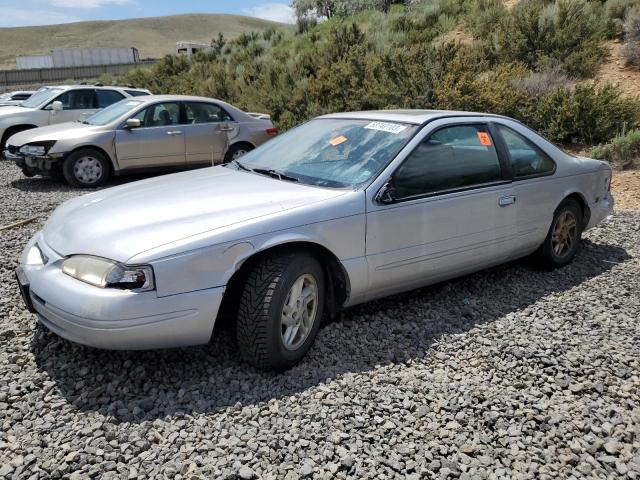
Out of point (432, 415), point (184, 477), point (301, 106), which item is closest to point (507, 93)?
point (301, 106)

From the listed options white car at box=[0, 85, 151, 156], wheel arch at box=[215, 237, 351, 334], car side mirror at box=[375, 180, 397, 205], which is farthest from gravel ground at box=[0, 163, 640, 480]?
white car at box=[0, 85, 151, 156]

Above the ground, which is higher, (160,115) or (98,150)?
(160,115)

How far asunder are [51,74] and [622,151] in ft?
123

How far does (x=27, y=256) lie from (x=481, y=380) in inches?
112

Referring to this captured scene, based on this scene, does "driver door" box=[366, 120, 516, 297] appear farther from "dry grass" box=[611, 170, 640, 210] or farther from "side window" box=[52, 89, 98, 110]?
"side window" box=[52, 89, 98, 110]

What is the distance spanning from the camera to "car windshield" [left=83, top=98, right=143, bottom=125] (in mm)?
9273

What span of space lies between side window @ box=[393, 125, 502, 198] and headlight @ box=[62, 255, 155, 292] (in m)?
1.74

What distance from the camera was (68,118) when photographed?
1196cm

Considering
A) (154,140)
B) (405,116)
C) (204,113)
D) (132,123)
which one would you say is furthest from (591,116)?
(132,123)

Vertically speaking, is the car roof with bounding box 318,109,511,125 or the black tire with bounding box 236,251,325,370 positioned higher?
the car roof with bounding box 318,109,511,125

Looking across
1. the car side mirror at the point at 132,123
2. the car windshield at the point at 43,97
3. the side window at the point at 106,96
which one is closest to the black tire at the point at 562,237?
the car side mirror at the point at 132,123

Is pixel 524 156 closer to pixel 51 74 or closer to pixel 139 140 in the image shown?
pixel 139 140

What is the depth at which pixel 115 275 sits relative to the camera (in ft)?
9.68

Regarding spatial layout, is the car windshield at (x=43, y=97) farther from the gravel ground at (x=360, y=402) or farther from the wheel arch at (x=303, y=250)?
the wheel arch at (x=303, y=250)
